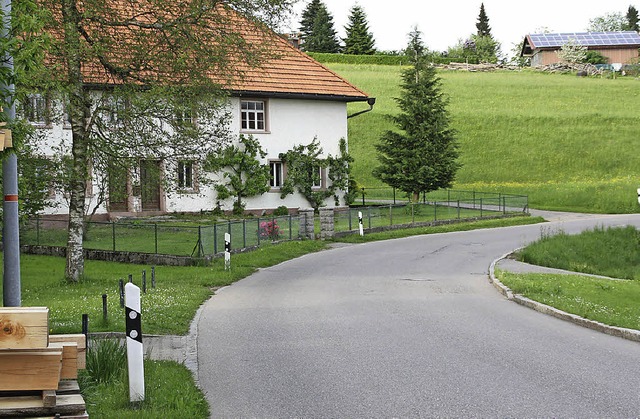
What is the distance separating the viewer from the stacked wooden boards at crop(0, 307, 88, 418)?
5.27m

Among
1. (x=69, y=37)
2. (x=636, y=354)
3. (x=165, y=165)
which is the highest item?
(x=69, y=37)

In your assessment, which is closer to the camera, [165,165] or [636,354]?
[636,354]

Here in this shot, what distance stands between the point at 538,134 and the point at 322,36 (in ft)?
170

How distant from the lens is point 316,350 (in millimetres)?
11281

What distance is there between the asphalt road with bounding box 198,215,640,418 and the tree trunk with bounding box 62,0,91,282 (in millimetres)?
4147

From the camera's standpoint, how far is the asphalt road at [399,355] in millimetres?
8227

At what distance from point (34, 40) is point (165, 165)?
13427 mm

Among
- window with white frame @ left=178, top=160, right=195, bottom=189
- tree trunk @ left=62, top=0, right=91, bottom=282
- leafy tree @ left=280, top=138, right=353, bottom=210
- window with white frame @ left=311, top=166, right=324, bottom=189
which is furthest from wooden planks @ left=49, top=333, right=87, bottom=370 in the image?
window with white frame @ left=311, top=166, right=324, bottom=189

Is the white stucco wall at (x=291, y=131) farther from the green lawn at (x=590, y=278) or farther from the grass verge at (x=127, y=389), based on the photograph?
the grass verge at (x=127, y=389)

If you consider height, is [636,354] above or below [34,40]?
below

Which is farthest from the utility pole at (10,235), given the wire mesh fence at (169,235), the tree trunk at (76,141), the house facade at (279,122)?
the house facade at (279,122)

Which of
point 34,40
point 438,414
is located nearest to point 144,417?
point 438,414

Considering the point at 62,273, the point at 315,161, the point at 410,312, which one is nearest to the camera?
the point at 410,312

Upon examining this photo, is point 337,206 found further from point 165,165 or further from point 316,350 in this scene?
point 316,350
